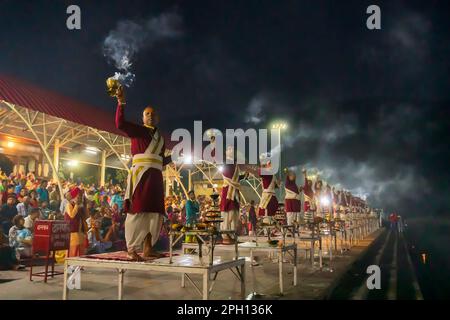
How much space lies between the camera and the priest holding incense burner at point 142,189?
5324mm

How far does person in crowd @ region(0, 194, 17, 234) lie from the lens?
10.8 m

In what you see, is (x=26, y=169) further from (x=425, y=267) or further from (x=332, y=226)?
(x=425, y=267)

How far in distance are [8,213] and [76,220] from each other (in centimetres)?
256

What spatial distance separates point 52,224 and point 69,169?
629 inches

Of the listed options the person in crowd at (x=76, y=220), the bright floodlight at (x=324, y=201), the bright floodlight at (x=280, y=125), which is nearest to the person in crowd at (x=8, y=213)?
the person in crowd at (x=76, y=220)

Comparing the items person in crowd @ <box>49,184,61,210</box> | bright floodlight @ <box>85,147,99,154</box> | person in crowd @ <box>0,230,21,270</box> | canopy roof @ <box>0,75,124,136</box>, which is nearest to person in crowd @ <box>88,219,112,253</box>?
person in crowd @ <box>0,230,21,270</box>

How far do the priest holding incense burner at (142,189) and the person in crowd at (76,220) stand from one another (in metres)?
5.24

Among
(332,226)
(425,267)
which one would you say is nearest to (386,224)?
(425,267)

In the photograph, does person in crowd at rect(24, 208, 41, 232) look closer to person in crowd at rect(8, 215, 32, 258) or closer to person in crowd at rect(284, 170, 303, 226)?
person in crowd at rect(8, 215, 32, 258)

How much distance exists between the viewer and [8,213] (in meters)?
11.0

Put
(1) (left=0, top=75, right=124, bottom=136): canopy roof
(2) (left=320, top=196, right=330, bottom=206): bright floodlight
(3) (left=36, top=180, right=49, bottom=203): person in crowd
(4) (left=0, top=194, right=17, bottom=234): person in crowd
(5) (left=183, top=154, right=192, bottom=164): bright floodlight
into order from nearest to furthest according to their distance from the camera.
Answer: (4) (left=0, top=194, right=17, bottom=234): person in crowd, (1) (left=0, top=75, right=124, bottom=136): canopy roof, (3) (left=36, top=180, right=49, bottom=203): person in crowd, (2) (left=320, top=196, right=330, bottom=206): bright floodlight, (5) (left=183, top=154, right=192, bottom=164): bright floodlight

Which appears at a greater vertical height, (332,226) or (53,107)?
(53,107)

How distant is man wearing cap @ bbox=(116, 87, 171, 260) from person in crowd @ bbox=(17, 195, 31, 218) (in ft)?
25.0
